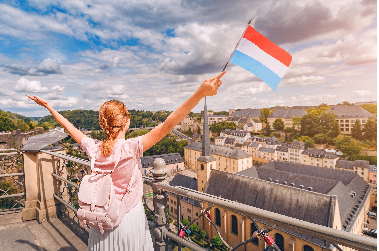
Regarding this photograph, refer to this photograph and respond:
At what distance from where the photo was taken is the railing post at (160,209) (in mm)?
2987

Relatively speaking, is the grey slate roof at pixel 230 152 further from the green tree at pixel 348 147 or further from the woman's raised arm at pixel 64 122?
the woman's raised arm at pixel 64 122

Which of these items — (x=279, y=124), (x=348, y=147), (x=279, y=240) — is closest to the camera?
(x=279, y=240)

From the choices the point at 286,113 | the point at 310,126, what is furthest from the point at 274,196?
the point at 286,113

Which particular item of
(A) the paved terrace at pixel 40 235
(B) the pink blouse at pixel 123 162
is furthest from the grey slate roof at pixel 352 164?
(B) the pink blouse at pixel 123 162

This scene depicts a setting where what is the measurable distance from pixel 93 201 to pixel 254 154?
7140cm

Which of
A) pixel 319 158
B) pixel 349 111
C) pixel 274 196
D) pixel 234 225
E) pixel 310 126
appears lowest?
pixel 234 225

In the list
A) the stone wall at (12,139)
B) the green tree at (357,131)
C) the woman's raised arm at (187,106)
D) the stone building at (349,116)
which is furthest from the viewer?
the stone building at (349,116)

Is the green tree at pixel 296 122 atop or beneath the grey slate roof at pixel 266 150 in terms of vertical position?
atop

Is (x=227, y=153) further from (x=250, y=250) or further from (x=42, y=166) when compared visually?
(x=42, y=166)

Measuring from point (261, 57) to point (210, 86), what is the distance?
5.34 ft

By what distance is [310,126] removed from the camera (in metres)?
83.2

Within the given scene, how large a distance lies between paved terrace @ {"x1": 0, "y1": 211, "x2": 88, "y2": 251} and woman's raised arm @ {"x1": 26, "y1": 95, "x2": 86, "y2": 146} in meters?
2.78

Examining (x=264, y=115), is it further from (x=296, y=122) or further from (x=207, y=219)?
(x=207, y=219)

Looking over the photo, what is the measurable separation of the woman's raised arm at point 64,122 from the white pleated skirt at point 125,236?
36.8 inches
